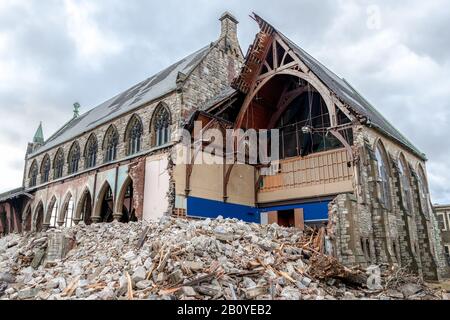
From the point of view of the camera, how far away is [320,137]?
1833 centimetres

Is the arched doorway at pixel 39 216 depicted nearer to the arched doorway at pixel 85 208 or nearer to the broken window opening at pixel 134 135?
the arched doorway at pixel 85 208

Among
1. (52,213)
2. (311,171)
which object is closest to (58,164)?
(52,213)

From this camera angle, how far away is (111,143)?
2220 centimetres

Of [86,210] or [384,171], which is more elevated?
[384,171]

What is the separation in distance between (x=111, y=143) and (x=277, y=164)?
1030 cm

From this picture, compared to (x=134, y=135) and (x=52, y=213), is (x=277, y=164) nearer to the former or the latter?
(x=134, y=135)

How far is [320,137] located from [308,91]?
2608 mm

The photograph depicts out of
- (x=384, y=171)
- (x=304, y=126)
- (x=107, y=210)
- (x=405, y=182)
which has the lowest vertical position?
(x=107, y=210)

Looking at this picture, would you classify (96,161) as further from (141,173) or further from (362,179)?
(362,179)

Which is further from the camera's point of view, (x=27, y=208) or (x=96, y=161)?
(x=27, y=208)

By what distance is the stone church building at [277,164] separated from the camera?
15008 mm

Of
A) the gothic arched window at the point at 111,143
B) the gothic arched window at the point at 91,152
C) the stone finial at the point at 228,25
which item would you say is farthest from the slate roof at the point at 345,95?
the gothic arched window at the point at 91,152

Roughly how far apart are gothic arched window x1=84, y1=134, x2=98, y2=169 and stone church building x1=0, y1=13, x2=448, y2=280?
15.7 inches
